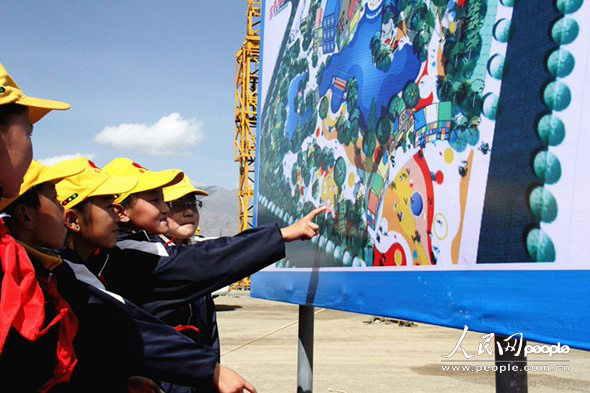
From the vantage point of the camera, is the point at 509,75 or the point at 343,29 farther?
the point at 343,29

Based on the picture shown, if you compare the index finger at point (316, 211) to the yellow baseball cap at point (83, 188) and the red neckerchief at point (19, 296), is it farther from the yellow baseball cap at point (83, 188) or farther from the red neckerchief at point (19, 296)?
the red neckerchief at point (19, 296)

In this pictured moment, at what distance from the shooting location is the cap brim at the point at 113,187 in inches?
91.2

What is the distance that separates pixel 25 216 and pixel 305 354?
5.82 feet

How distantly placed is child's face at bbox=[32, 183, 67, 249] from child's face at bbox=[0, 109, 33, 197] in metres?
0.36

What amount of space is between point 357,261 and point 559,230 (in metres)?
1.06

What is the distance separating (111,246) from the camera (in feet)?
7.68

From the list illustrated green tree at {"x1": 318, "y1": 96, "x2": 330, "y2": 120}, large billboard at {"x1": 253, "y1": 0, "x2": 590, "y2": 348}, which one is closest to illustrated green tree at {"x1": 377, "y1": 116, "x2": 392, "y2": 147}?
large billboard at {"x1": 253, "y1": 0, "x2": 590, "y2": 348}

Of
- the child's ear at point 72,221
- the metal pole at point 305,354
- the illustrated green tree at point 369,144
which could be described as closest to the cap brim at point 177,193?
the metal pole at point 305,354

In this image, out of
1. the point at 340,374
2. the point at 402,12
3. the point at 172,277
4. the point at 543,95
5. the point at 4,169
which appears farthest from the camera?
the point at 340,374

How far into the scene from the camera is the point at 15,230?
1796 mm

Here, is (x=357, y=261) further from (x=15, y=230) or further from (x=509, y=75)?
(x=15, y=230)

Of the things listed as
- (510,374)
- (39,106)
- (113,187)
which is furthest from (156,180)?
(510,374)

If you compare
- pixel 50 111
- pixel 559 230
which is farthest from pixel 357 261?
pixel 50 111

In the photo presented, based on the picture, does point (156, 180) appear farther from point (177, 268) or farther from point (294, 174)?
point (294, 174)
